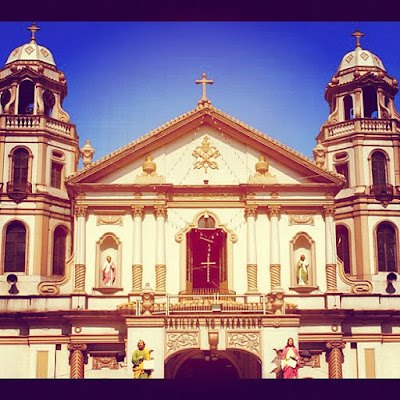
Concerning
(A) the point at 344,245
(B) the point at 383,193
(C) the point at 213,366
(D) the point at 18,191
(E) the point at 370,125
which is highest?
(E) the point at 370,125

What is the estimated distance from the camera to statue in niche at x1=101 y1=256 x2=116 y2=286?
33.5 metres

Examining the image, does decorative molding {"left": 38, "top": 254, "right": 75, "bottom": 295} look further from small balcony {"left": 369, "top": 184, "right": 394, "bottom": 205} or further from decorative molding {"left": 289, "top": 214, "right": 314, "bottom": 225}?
small balcony {"left": 369, "top": 184, "right": 394, "bottom": 205}

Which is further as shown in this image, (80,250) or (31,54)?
(31,54)

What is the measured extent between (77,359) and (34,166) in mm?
10315

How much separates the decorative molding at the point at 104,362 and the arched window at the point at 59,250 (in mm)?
6639

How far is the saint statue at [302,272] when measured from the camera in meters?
33.8

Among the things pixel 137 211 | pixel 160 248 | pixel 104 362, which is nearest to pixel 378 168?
pixel 160 248

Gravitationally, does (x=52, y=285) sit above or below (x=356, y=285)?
above

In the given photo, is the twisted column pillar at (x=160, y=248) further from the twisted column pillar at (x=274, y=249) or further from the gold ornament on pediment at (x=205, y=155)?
the twisted column pillar at (x=274, y=249)

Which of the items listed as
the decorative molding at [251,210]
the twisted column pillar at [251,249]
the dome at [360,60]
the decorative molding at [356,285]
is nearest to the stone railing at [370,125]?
the dome at [360,60]

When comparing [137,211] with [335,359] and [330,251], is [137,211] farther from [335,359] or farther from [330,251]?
[335,359]

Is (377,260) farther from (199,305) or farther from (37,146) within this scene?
(37,146)

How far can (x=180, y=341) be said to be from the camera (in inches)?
1154
